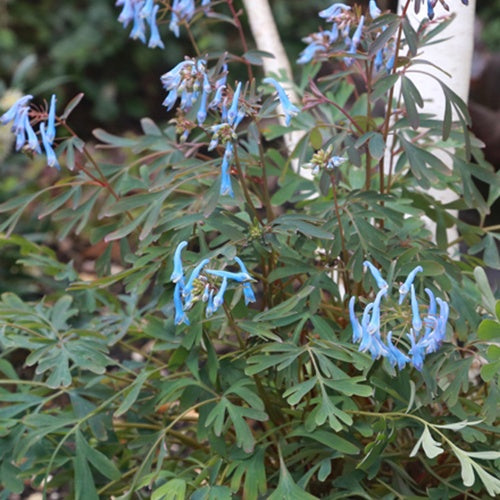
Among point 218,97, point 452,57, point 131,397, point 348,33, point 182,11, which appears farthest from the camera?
point 452,57

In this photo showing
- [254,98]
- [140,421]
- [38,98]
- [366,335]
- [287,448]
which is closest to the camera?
[366,335]

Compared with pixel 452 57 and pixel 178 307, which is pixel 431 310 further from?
pixel 452 57

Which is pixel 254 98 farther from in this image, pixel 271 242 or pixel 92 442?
pixel 92 442

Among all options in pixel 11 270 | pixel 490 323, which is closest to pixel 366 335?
pixel 490 323

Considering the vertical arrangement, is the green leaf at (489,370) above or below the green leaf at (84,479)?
above

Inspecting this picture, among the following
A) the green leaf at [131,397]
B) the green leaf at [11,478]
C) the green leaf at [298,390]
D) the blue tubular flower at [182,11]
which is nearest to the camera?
the green leaf at [298,390]

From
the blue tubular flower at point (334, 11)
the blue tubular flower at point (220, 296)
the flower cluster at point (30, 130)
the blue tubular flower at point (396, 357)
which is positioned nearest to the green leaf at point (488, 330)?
the blue tubular flower at point (396, 357)

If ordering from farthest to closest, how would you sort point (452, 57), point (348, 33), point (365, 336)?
point (452, 57) → point (348, 33) → point (365, 336)

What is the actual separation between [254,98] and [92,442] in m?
0.78

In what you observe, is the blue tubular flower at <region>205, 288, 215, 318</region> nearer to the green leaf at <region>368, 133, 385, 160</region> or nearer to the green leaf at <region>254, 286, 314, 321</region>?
the green leaf at <region>254, 286, 314, 321</region>

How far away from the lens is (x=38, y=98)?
4.19 meters

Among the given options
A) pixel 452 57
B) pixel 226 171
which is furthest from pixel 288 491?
pixel 452 57

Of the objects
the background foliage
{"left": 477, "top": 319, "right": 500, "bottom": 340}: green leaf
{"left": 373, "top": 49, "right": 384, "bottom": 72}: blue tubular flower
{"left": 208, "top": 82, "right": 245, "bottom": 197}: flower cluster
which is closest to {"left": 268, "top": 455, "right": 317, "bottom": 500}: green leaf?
the background foliage

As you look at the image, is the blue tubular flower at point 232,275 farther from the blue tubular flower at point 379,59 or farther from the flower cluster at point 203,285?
the blue tubular flower at point 379,59
